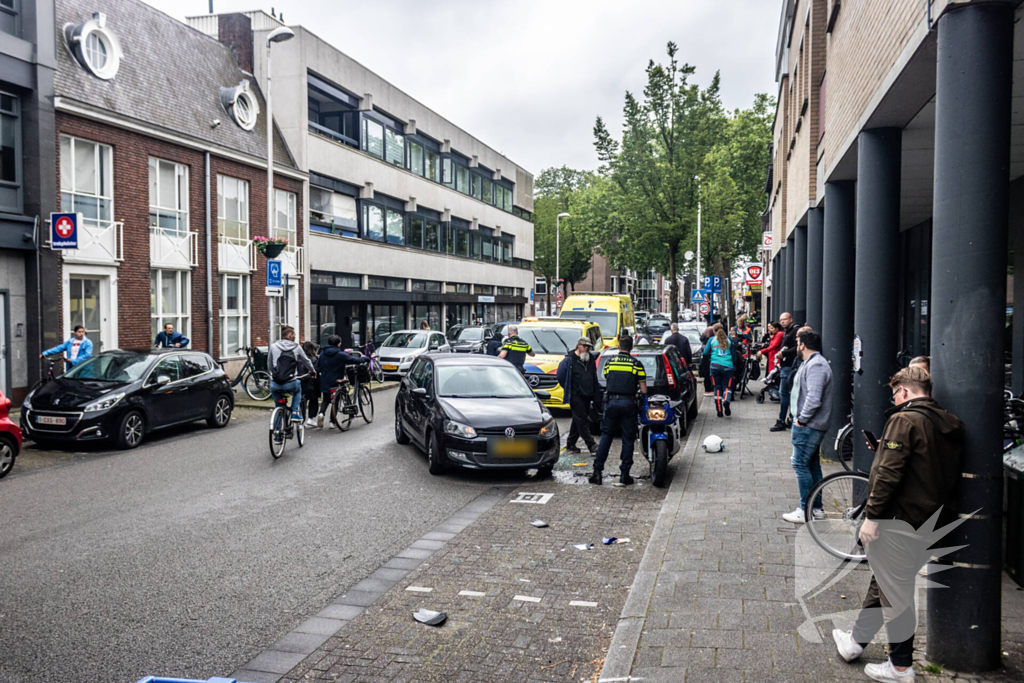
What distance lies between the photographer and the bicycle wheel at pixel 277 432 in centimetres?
1173

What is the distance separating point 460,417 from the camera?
33.8 feet

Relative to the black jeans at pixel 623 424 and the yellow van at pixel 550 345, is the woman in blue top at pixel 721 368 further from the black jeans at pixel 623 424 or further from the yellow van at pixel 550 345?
the black jeans at pixel 623 424

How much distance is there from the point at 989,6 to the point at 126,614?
6234mm

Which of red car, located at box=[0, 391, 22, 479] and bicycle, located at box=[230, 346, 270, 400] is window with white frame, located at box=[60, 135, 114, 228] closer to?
bicycle, located at box=[230, 346, 270, 400]

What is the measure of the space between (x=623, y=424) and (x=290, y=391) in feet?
18.2

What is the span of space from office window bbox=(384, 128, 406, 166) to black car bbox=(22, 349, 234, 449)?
23.8m

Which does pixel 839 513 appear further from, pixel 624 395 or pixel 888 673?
pixel 624 395

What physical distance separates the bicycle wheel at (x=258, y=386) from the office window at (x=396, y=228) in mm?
17237

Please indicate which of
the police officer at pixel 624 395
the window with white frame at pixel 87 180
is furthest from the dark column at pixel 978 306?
the window with white frame at pixel 87 180

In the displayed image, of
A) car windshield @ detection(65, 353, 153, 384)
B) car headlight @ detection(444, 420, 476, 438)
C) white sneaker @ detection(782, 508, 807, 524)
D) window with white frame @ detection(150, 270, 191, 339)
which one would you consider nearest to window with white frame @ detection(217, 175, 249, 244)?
window with white frame @ detection(150, 270, 191, 339)

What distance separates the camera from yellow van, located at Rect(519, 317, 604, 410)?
1669 cm

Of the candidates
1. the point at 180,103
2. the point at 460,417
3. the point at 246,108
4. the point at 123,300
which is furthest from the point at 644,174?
A: the point at 460,417

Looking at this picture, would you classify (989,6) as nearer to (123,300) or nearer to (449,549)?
(449,549)

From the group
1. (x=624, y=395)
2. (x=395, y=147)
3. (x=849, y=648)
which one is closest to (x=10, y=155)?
(x=624, y=395)
